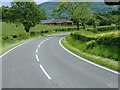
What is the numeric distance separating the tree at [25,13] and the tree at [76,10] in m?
6.63

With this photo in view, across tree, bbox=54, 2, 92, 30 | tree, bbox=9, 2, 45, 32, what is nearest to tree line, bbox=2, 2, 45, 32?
tree, bbox=9, 2, 45, 32

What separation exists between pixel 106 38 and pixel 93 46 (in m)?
2.59

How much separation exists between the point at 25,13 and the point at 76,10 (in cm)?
1477

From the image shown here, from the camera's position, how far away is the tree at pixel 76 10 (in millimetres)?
83706

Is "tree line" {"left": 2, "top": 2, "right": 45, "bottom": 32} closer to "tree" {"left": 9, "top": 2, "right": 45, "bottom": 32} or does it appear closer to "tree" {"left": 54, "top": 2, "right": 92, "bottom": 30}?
"tree" {"left": 9, "top": 2, "right": 45, "bottom": 32}

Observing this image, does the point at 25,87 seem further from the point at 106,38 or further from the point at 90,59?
the point at 106,38

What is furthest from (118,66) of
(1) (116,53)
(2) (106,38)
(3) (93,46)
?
(3) (93,46)

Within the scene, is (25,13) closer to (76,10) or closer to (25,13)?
(25,13)

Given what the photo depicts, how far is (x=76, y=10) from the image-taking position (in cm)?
8375

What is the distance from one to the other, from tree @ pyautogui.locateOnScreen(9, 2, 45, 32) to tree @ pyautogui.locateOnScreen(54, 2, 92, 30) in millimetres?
6634

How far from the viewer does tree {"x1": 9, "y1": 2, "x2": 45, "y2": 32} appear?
8750 centimetres

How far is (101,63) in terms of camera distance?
691 inches

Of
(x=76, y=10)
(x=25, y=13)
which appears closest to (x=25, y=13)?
(x=25, y=13)

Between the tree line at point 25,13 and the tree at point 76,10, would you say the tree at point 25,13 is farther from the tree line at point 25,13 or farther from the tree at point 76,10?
the tree at point 76,10
